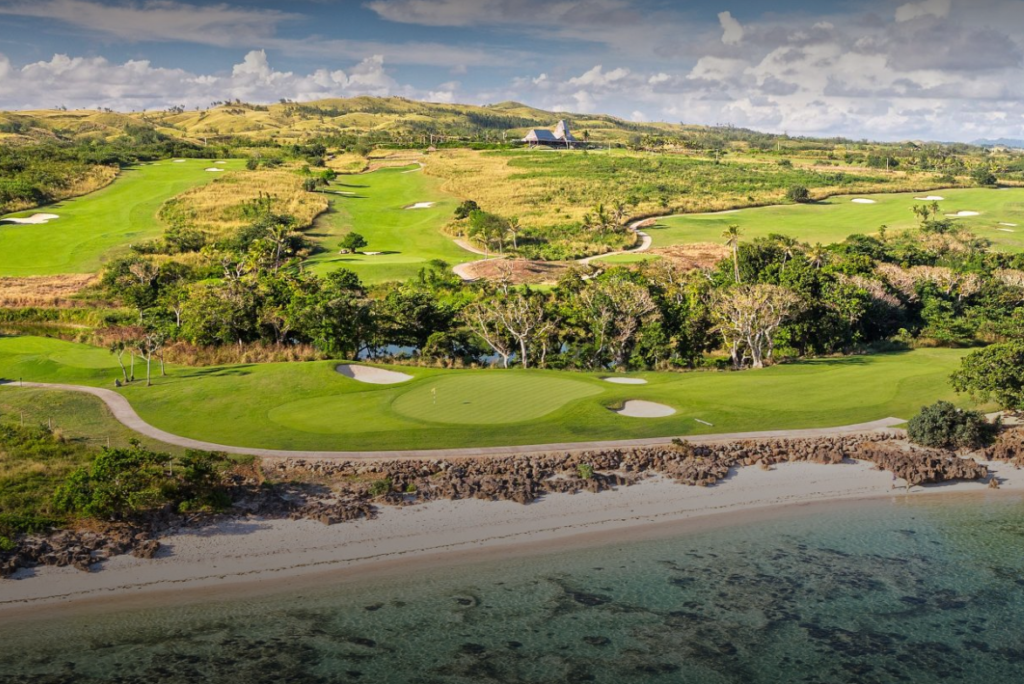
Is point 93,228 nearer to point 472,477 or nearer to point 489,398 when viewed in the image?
point 489,398

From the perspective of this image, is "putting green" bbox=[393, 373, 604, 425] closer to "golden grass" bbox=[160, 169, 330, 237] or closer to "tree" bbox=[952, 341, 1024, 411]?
"tree" bbox=[952, 341, 1024, 411]

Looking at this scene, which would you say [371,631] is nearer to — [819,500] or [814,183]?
[819,500]

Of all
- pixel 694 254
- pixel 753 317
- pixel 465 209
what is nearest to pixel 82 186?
pixel 465 209

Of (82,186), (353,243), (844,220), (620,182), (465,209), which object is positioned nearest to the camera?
(353,243)

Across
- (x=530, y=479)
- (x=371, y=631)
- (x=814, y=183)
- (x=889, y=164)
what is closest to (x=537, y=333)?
(x=530, y=479)

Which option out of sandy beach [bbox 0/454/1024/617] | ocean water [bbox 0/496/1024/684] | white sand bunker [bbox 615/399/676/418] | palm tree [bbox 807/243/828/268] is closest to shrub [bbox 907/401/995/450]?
sandy beach [bbox 0/454/1024/617]

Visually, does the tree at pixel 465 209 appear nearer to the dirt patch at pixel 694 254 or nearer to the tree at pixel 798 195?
the dirt patch at pixel 694 254
